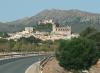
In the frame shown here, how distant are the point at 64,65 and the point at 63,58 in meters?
0.93

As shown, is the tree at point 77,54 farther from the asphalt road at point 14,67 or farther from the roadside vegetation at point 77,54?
the asphalt road at point 14,67

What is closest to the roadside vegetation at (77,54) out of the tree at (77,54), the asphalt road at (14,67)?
the tree at (77,54)

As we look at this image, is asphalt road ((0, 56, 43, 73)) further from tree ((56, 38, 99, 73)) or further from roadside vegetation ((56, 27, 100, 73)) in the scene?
tree ((56, 38, 99, 73))

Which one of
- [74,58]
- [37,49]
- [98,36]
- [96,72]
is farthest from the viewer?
[37,49]

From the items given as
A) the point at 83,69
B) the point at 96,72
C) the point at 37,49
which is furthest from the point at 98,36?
the point at 37,49

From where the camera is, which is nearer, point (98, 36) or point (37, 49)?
point (98, 36)

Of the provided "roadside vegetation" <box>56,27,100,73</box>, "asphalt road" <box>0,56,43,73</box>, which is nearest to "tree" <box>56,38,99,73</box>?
"roadside vegetation" <box>56,27,100,73</box>

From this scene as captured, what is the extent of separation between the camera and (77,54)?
1735 inches

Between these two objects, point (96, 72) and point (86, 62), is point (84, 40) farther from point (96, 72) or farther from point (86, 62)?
point (96, 72)

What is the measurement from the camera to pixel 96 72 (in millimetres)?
52938

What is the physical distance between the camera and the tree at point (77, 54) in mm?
43844

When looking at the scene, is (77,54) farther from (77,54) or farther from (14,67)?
(14,67)

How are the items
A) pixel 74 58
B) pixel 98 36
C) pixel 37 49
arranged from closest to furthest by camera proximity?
pixel 74 58 → pixel 98 36 → pixel 37 49

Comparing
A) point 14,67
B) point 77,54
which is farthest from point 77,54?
point 14,67
